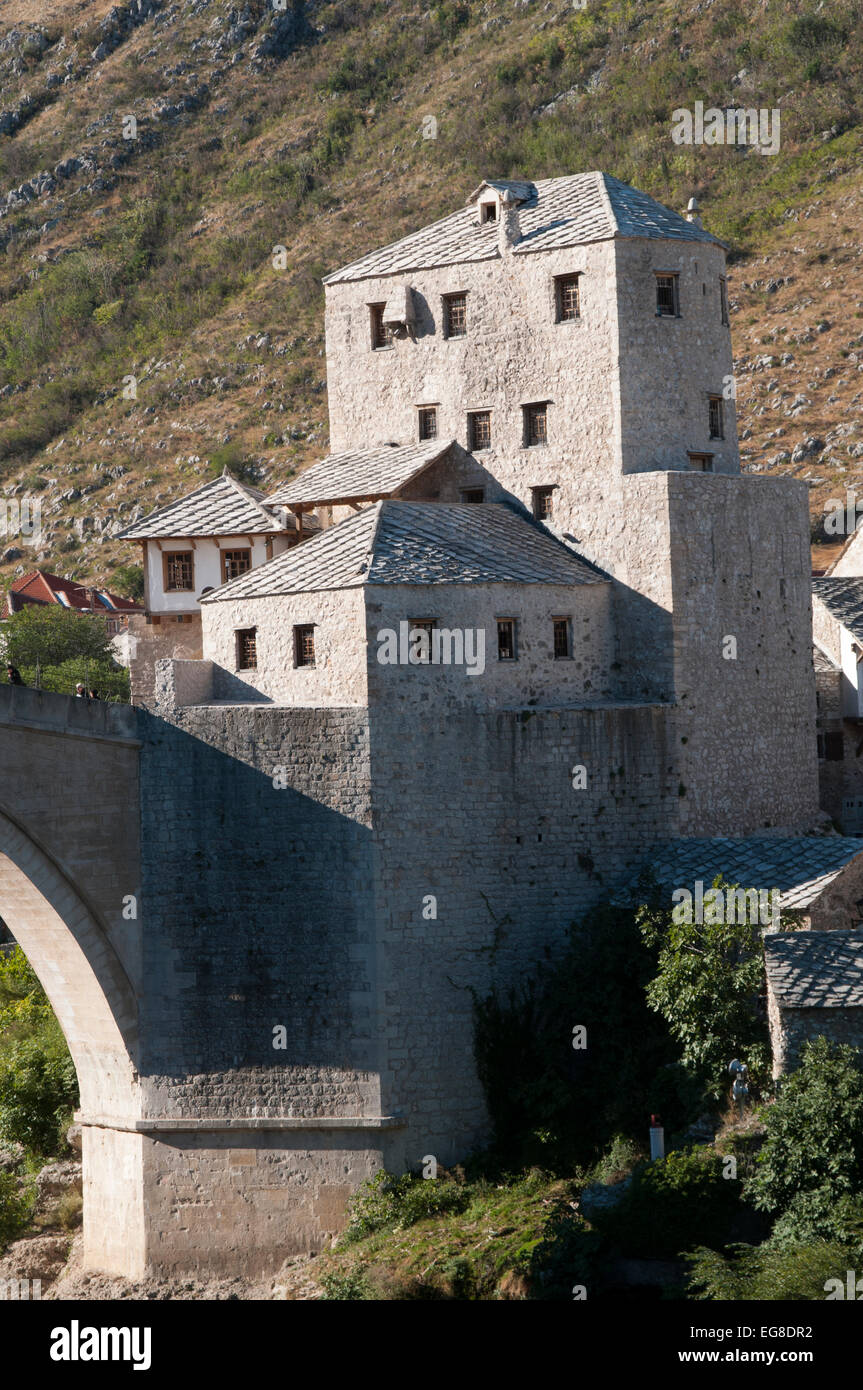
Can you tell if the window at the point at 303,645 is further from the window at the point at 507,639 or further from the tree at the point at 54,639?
the tree at the point at 54,639

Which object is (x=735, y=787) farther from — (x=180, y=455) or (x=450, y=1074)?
(x=180, y=455)

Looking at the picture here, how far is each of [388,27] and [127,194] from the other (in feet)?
53.6

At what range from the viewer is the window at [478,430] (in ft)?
130

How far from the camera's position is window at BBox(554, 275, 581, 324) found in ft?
125

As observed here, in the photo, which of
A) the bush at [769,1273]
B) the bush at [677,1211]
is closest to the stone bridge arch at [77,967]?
the bush at [677,1211]

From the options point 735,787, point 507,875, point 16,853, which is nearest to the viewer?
point 16,853

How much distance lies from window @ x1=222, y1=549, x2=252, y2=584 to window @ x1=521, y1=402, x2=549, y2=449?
687 cm

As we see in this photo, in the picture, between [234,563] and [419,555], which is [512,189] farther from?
[234,563]

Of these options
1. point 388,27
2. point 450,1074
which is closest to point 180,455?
point 388,27

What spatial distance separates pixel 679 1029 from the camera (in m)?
32.8

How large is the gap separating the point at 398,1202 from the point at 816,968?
8.25 meters

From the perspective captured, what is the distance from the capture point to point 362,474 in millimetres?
39625

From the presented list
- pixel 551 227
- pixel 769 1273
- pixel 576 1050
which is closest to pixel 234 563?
pixel 551 227

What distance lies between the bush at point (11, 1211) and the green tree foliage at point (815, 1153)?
14.9m
